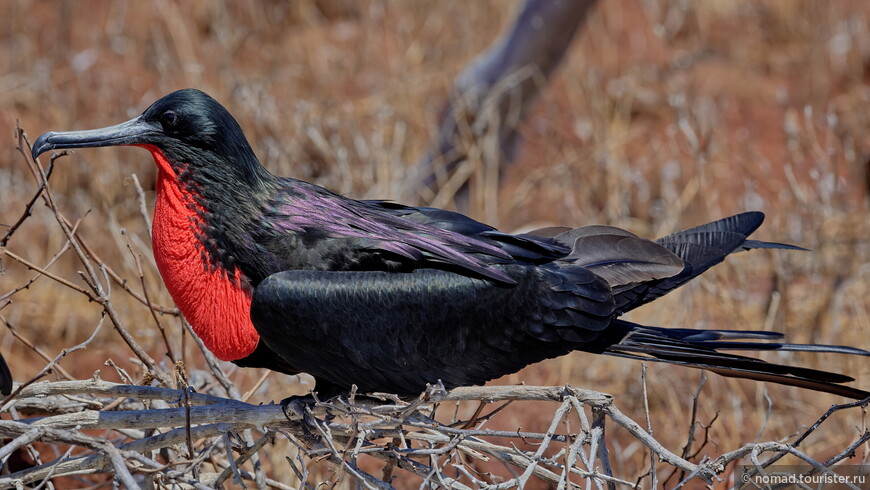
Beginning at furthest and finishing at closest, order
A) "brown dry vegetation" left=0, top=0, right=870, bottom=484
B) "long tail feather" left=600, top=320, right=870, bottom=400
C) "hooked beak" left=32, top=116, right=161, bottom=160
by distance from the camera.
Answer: "brown dry vegetation" left=0, top=0, right=870, bottom=484, "long tail feather" left=600, top=320, right=870, bottom=400, "hooked beak" left=32, top=116, right=161, bottom=160

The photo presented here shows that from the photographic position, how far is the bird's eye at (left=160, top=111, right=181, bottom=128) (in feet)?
7.04

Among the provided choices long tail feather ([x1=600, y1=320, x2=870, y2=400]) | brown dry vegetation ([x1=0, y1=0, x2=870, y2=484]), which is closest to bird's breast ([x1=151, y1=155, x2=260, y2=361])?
brown dry vegetation ([x1=0, y1=0, x2=870, y2=484])

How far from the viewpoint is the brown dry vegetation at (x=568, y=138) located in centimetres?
370

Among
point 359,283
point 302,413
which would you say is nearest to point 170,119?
point 359,283

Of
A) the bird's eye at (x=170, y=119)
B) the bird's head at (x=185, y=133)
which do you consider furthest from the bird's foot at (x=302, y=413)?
the bird's eye at (x=170, y=119)

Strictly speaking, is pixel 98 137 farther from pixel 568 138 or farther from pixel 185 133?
pixel 568 138

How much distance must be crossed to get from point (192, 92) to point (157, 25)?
13.5 ft

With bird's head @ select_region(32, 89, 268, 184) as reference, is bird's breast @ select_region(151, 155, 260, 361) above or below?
below

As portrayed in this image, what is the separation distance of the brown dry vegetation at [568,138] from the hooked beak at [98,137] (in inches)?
11.4

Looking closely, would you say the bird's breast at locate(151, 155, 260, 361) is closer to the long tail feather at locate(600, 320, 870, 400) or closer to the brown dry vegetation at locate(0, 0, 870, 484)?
the brown dry vegetation at locate(0, 0, 870, 484)

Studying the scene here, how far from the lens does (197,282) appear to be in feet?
6.92

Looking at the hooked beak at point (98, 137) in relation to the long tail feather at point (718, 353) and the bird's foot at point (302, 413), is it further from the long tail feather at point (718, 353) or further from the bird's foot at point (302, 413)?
the long tail feather at point (718, 353)

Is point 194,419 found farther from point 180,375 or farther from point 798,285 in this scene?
point 798,285

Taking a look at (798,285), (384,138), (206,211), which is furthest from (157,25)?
(206,211)
